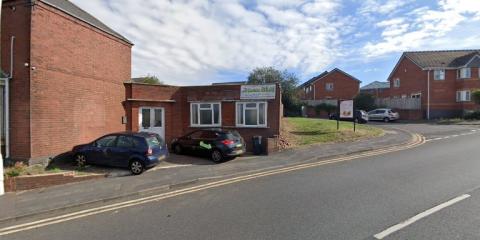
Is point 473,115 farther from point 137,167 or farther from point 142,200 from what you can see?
point 142,200

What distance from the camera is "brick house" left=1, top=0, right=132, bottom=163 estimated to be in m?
12.6

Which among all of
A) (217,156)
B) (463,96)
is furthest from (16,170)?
(463,96)

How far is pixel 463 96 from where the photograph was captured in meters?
43.4

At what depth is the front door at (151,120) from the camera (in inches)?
752

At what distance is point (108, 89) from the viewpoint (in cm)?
1709

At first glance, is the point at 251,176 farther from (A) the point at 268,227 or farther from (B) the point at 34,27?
(B) the point at 34,27

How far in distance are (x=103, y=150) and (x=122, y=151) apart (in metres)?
0.85

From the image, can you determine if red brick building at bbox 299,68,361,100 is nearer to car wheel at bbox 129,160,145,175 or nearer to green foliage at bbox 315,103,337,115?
green foliage at bbox 315,103,337,115

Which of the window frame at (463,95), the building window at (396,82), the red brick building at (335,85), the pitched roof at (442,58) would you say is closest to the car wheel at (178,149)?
the window frame at (463,95)

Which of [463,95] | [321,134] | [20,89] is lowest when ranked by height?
[321,134]

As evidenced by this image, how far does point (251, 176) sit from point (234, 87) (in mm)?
9056

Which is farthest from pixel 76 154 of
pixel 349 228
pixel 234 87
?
pixel 349 228

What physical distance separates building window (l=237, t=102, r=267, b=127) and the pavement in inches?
107

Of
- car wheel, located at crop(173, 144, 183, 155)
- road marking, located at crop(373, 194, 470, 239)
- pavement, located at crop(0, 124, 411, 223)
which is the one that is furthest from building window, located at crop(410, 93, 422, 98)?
road marking, located at crop(373, 194, 470, 239)
